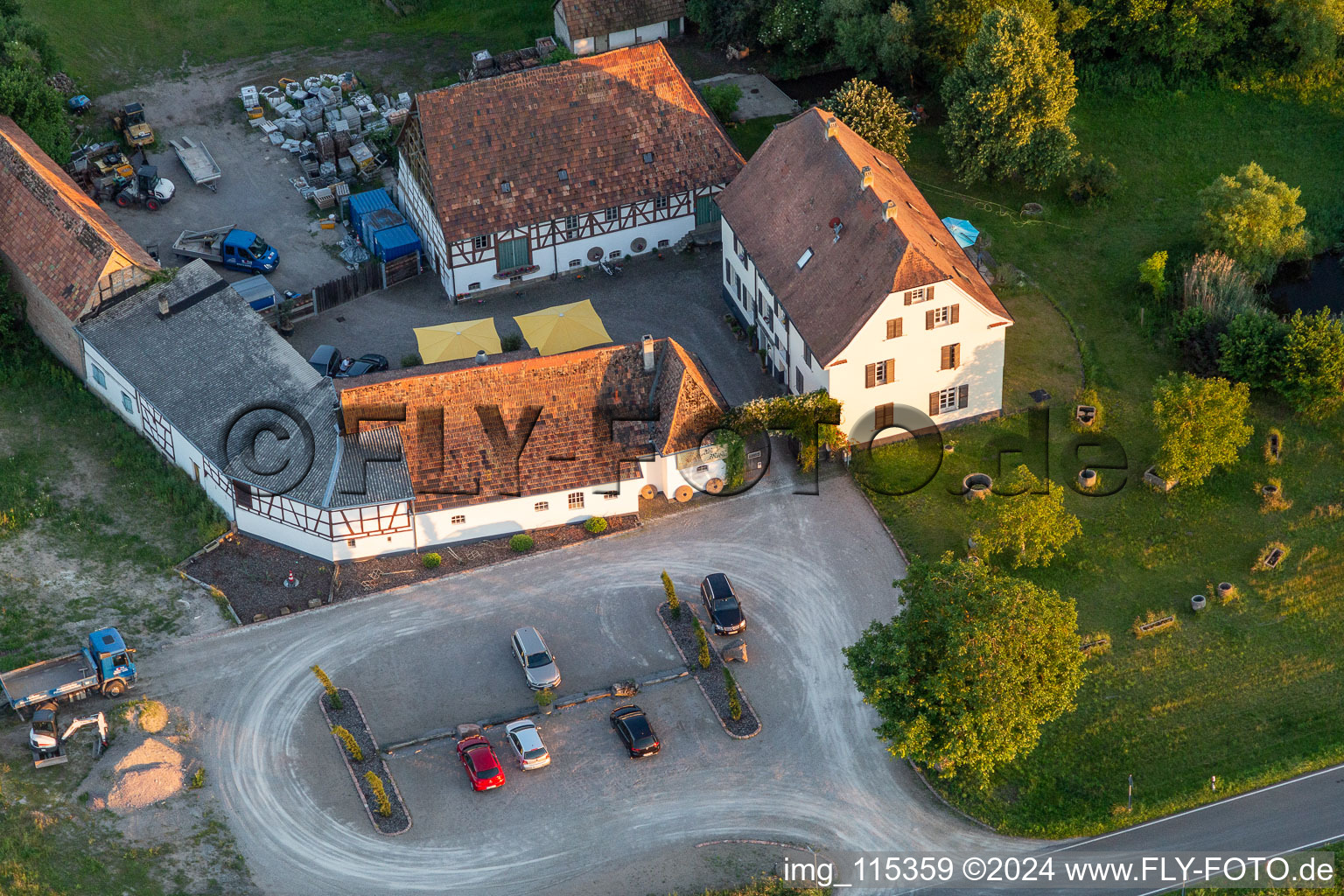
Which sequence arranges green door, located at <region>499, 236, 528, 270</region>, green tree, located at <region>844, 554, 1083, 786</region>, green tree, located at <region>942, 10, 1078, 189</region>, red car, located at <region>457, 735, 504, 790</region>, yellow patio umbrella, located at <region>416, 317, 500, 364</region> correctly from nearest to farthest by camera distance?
green tree, located at <region>844, 554, 1083, 786</region>
red car, located at <region>457, 735, 504, 790</region>
yellow patio umbrella, located at <region>416, 317, 500, 364</region>
green door, located at <region>499, 236, 528, 270</region>
green tree, located at <region>942, 10, 1078, 189</region>

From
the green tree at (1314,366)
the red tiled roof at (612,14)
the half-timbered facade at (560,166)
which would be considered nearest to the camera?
the green tree at (1314,366)

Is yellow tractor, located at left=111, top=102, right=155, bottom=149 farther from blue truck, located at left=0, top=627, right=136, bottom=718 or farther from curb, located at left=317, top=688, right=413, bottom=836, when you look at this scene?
curb, located at left=317, top=688, right=413, bottom=836

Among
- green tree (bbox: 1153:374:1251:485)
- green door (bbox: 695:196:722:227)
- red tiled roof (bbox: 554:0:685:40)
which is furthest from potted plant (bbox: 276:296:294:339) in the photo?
green tree (bbox: 1153:374:1251:485)

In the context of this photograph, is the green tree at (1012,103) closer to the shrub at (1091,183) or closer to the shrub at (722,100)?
the shrub at (1091,183)

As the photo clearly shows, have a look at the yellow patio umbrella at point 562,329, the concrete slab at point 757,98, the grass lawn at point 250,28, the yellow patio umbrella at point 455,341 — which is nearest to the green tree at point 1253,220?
the concrete slab at point 757,98

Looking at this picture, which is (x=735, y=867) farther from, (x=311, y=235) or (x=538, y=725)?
(x=311, y=235)

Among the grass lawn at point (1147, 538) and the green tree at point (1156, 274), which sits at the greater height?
the green tree at point (1156, 274)
